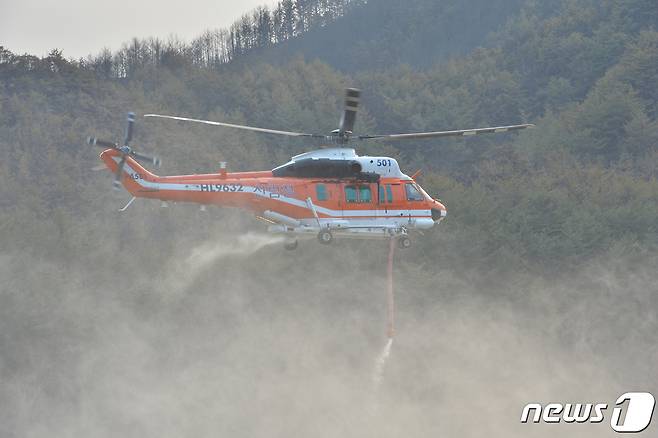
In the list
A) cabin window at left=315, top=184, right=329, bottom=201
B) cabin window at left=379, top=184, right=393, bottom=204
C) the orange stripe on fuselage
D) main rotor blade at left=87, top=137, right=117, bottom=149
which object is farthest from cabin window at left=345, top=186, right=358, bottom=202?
main rotor blade at left=87, top=137, right=117, bottom=149

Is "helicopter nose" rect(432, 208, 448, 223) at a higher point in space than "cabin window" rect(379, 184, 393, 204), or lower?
lower

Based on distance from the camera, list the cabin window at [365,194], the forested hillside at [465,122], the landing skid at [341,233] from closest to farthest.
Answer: the landing skid at [341,233] < the cabin window at [365,194] < the forested hillside at [465,122]

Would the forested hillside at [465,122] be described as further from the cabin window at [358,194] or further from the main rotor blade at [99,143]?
the cabin window at [358,194]

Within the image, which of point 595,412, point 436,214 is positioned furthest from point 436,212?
→ point 595,412

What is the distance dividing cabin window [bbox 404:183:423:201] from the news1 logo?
1207 inches

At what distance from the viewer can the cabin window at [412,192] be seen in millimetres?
32094

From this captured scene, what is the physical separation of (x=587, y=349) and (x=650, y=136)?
113ft

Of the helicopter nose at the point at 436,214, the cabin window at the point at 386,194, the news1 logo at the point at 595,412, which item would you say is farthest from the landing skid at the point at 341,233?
the news1 logo at the point at 595,412

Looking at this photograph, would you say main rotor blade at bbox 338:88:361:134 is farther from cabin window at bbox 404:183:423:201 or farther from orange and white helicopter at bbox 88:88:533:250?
cabin window at bbox 404:183:423:201

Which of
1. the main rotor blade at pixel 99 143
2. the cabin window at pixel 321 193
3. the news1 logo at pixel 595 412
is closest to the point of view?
the main rotor blade at pixel 99 143

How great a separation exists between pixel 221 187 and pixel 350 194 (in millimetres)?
3549

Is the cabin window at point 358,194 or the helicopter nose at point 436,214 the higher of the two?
the cabin window at point 358,194

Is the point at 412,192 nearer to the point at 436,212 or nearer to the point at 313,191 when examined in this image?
the point at 436,212

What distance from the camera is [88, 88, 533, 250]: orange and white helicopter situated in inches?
1185
